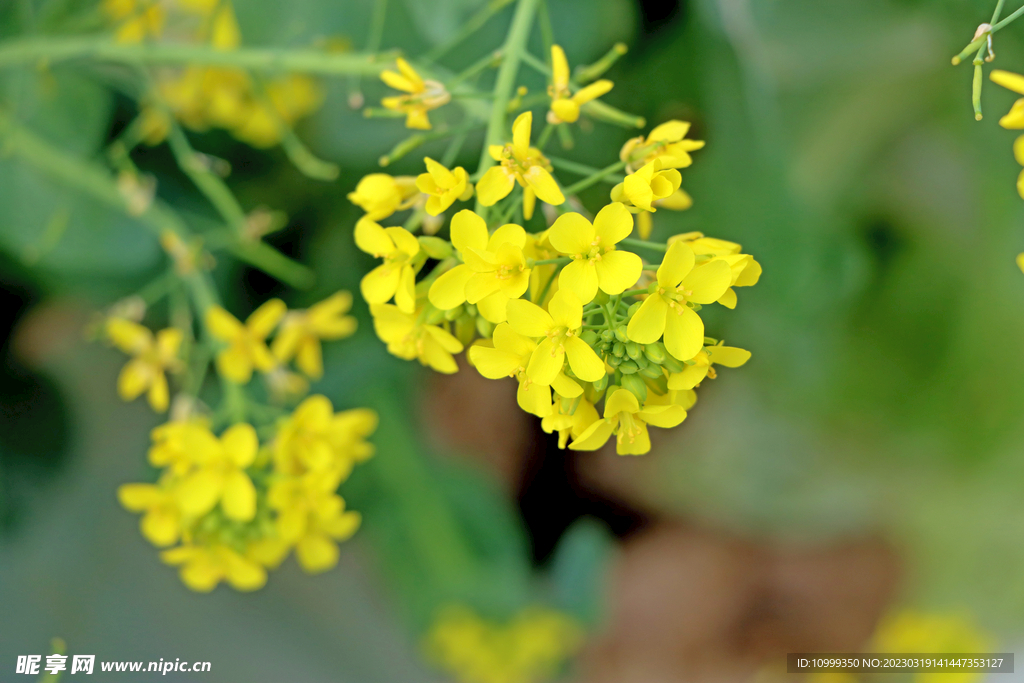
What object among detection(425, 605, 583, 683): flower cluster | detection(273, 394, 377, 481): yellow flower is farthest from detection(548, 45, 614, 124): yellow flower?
detection(425, 605, 583, 683): flower cluster

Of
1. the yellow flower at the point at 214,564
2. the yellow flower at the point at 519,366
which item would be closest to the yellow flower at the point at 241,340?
the yellow flower at the point at 214,564

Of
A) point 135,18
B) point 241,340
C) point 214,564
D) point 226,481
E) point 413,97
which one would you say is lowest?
point 214,564

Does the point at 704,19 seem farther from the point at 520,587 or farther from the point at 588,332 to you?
the point at 520,587

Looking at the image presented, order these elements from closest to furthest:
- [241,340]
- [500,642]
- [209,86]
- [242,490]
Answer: [242,490]
[241,340]
[209,86]
[500,642]

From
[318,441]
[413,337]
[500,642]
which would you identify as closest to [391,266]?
[413,337]

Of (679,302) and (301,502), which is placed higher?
(679,302)

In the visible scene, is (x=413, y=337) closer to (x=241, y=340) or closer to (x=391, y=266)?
(x=391, y=266)

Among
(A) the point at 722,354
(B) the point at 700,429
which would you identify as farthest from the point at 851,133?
(A) the point at 722,354
